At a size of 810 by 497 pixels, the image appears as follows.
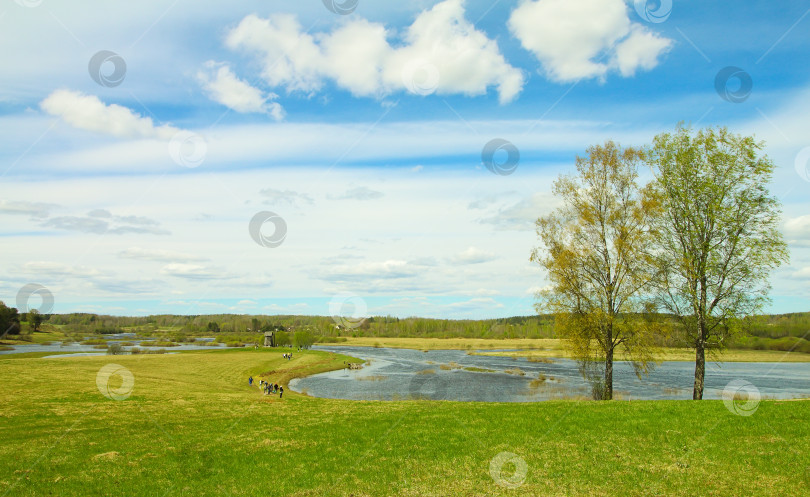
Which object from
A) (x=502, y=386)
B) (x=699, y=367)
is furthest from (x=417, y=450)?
(x=502, y=386)

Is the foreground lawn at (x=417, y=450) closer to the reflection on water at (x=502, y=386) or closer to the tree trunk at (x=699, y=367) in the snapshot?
the tree trunk at (x=699, y=367)

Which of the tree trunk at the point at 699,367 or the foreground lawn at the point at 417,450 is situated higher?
the tree trunk at the point at 699,367

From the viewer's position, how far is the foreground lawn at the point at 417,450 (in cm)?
1334

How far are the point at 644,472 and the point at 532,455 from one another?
3.58 m

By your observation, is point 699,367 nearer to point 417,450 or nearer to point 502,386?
point 417,450

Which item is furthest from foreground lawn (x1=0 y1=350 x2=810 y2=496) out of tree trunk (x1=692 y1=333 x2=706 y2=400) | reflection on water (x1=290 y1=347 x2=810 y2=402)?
reflection on water (x1=290 y1=347 x2=810 y2=402)

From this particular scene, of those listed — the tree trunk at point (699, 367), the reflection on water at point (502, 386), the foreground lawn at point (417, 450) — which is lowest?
the reflection on water at point (502, 386)

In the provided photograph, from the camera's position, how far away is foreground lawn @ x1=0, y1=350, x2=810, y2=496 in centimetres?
1334

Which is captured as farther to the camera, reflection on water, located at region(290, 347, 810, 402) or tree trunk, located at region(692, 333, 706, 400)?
reflection on water, located at region(290, 347, 810, 402)

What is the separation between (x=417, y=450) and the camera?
55.3ft

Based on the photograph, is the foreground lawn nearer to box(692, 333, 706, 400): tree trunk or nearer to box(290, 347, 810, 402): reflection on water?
box(692, 333, 706, 400): tree trunk

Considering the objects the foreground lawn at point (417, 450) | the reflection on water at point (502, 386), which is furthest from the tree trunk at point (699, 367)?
the reflection on water at point (502, 386)

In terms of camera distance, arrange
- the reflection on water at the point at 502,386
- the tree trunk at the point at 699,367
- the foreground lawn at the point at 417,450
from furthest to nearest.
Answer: the reflection on water at the point at 502,386, the tree trunk at the point at 699,367, the foreground lawn at the point at 417,450

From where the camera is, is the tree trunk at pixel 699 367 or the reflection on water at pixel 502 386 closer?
the tree trunk at pixel 699 367
